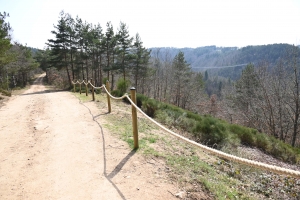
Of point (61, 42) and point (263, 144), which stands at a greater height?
point (61, 42)

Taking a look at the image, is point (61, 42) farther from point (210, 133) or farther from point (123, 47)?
point (210, 133)

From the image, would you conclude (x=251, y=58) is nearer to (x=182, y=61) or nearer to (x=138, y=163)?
(x=182, y=61)

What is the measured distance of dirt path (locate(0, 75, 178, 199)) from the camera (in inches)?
115

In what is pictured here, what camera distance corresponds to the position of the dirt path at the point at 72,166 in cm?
292

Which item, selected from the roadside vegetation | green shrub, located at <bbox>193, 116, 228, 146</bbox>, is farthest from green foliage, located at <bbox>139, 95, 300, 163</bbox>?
the roadside vegetation

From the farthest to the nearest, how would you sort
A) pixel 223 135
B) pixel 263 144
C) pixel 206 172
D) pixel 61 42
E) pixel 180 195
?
pixel 61 42 < pixel 263 144 < pixel 223 135 < pixel 206 172 < pixel 180 195

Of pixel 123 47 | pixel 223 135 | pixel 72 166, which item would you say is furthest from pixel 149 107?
pixel 123 47

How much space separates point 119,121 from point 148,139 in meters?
1.92

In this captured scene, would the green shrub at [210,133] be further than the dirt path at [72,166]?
Yes

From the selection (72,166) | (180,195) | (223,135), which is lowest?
(223,135)

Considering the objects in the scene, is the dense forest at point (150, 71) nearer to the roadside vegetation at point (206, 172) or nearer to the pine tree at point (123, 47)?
the pine tree at point (123, 47)

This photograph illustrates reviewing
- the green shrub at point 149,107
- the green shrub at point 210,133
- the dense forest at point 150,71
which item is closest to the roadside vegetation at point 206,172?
the green shrub at point 210,133

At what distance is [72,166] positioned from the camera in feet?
11.9

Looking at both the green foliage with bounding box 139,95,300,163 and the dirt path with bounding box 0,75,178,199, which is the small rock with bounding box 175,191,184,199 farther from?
the green foliage with bounding box 139,95,300,163
